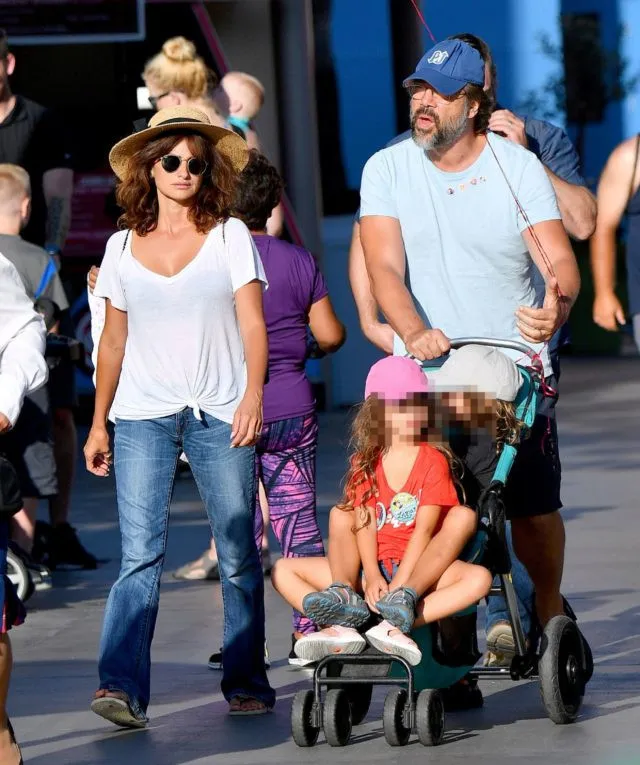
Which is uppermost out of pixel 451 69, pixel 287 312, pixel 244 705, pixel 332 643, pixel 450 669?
pixel 451 69

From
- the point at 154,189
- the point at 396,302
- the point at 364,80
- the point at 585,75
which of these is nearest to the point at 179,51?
the point at 154,189

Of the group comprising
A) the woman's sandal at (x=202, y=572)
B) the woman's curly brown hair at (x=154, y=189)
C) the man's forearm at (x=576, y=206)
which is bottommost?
the woman's sandal at (x=202, y=572)

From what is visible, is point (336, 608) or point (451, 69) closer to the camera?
point (336, 608)

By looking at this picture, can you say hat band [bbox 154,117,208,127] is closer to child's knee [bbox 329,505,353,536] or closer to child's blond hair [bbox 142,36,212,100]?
child's knee [bbox 329,505,353,536]

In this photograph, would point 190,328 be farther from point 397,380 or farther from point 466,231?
point 466,231

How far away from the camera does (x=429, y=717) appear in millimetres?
5613

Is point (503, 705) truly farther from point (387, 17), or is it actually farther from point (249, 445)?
point (387, 17)

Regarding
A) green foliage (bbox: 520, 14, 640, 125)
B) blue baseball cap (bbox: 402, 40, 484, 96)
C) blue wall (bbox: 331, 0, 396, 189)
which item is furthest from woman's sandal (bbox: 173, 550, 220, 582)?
green foliage (bbox: 520, 14, 640, 125)

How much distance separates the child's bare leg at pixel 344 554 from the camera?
5.81 metres

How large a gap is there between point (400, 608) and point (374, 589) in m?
0.23

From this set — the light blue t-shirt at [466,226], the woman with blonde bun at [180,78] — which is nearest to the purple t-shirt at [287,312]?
the light blue t-shirt at [466,226]

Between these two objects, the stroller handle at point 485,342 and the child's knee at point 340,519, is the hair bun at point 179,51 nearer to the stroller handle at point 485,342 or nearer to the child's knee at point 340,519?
the stroller handle at point 485,342

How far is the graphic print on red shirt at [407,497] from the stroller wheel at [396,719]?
438 mm

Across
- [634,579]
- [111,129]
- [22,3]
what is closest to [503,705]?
[634,579]
